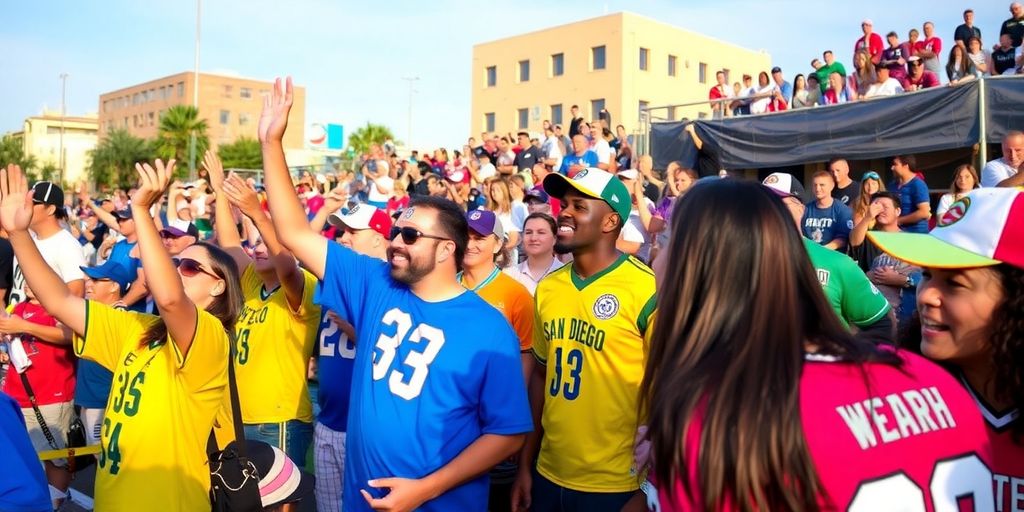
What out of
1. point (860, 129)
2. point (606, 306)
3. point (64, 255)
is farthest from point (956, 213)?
point (860, 129)

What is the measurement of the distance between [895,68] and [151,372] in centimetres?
1386

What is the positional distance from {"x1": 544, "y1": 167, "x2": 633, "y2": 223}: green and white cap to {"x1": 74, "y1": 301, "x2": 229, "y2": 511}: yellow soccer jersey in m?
1.87

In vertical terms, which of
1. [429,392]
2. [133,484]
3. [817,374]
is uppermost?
[817,374]

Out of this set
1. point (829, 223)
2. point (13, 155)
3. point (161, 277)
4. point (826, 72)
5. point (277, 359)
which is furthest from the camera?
point (13, 155)

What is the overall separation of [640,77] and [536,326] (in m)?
44.0

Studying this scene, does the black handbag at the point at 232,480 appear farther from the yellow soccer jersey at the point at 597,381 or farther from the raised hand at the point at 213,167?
the raised hand at the point at 213,167

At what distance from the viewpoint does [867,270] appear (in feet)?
24.9

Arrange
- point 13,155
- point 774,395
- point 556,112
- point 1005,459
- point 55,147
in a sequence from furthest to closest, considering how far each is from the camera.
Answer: point 55,147, point 13,155, point 556,112, point 1005,459, point 774,395

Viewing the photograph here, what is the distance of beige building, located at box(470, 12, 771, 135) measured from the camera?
45406mm

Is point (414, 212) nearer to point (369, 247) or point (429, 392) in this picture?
point (429, 392)

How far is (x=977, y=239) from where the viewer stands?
1.97m

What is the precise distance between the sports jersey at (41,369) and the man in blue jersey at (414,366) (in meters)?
3.64

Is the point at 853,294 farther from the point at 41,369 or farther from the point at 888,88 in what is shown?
the point at 888,88

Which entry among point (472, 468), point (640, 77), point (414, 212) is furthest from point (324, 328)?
point (640, 77)
